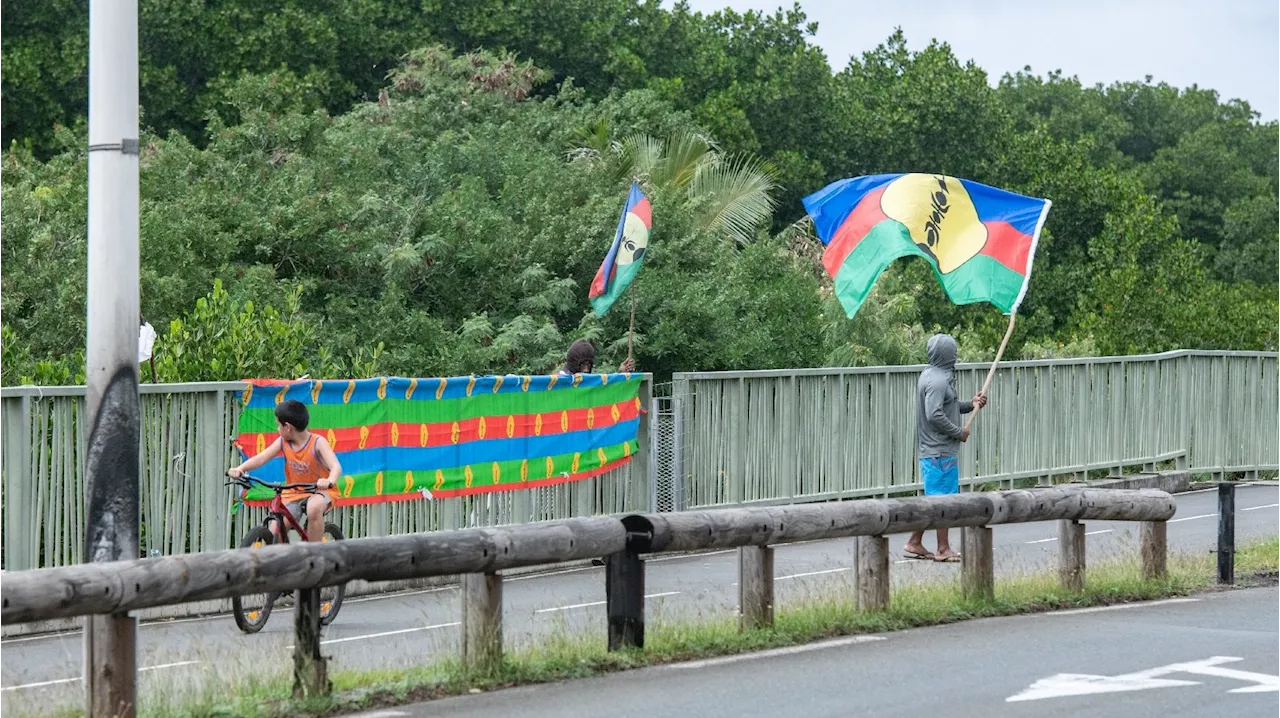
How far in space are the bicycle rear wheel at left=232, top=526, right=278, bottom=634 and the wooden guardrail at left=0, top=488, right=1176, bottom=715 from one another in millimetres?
3100

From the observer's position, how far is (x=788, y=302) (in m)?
26.9

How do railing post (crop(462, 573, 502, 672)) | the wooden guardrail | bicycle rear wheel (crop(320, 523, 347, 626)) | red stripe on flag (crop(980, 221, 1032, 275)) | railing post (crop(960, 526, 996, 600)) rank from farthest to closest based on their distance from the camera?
red stripe on flag (crop(980, 221, 1032, 275)), railing post (crop(960, 526, 996, 600)), bicycle rear wheel (crop(320, 523, 347, 626)), railing post (crop(462, 573, 502, 672)), the wooden guardrail

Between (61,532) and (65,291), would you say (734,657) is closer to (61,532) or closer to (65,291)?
(61,532)

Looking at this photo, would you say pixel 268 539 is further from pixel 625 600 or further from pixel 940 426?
pixel 940 426

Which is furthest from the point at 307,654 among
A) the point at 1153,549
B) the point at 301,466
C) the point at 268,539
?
the point at 1153,549

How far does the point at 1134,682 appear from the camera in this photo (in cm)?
938

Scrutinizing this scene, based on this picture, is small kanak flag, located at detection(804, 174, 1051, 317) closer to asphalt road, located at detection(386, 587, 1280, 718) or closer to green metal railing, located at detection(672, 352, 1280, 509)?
green metal railing, located at detection(672, 352, 1280, 509)

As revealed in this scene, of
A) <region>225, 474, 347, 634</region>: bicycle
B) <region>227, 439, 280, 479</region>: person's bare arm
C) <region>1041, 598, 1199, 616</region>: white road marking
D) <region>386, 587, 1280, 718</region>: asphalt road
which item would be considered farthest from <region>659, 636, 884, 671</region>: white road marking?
<region>227, 439, 280, 479</region>: person's bare arm

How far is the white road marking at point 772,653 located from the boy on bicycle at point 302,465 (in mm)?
3596

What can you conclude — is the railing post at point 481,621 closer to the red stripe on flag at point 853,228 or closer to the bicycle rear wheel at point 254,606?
the bicycle rear wheel at point 254,606

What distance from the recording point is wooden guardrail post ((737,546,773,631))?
10.9 metres

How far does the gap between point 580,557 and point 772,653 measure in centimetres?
128

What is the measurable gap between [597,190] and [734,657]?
18305 millimetres

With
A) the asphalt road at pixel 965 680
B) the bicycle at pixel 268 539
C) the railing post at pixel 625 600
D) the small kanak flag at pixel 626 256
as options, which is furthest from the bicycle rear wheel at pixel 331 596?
the small kanak flag at pixel 626 256
